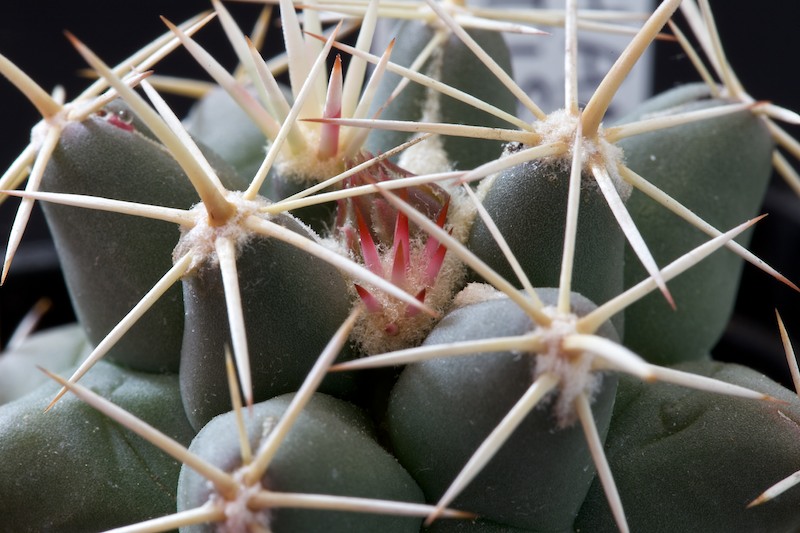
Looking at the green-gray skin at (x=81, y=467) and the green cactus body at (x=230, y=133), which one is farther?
the green cactus body at (x=230, y=133)

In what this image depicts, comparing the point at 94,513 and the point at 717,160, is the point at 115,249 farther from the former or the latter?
the point at 717,160

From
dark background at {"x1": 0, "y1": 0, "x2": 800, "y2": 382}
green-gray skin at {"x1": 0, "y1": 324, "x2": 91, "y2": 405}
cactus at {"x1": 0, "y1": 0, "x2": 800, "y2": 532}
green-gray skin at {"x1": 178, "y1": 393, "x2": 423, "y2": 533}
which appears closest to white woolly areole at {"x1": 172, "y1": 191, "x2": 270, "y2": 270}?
cactus at {"x1": 0, "y1": 0, "x2": 800, "y2": 532}

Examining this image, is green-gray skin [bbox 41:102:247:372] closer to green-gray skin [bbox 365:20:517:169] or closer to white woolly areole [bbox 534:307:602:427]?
green-gray skin [bbox 365:20:517:169]

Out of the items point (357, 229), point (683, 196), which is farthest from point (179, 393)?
point (683, 196)

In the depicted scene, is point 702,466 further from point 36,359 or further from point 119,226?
point 36,359

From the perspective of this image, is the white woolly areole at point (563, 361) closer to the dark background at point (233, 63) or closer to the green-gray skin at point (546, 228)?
the green-gray skin at point (546, 228)

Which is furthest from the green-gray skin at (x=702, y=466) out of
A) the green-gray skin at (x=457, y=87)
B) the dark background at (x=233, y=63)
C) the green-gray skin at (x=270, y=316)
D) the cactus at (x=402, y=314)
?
the dark background at (x=233, y=63)

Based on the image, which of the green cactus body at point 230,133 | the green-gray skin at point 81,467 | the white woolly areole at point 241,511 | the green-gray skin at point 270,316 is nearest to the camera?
the white woolly areole at point 241,511

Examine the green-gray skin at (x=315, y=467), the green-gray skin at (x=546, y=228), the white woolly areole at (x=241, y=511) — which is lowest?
the white woolly areole at (x=241, y=511)
